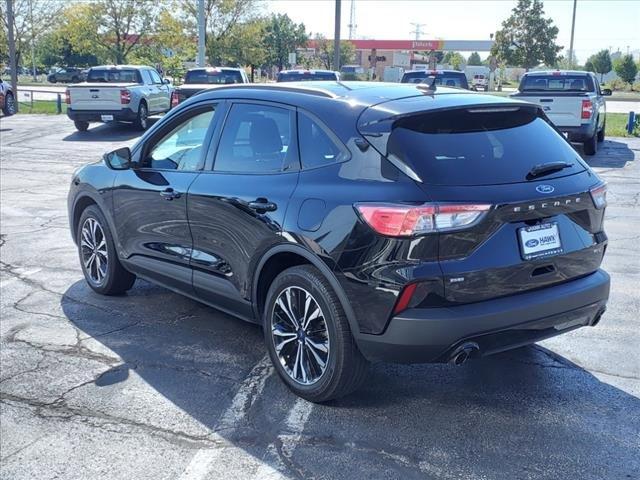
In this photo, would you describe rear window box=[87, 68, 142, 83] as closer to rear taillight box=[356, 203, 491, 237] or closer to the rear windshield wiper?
the rear windshield wiper

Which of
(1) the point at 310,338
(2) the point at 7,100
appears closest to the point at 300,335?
(1) the point at 310,338

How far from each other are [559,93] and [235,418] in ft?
43.5

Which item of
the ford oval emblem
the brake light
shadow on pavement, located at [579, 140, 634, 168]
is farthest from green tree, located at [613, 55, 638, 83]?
the ford oval emblem

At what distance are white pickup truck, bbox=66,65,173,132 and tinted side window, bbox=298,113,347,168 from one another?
17369mm

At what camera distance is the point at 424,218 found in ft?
11.5

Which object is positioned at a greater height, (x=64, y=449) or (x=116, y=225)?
(x=116, y=225)

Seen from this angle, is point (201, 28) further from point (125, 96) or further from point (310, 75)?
point (310, 75)

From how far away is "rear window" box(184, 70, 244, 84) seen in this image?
20.7 metres

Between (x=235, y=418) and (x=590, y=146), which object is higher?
(x=590, y=146)

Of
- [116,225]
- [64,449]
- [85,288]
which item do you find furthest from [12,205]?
[64,449]

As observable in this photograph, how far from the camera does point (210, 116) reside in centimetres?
502

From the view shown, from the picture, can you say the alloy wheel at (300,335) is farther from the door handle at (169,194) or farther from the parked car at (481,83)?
the parked car at (481,83)

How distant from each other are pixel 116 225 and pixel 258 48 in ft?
140

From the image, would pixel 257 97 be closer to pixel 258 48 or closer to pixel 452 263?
pixel 452 263
